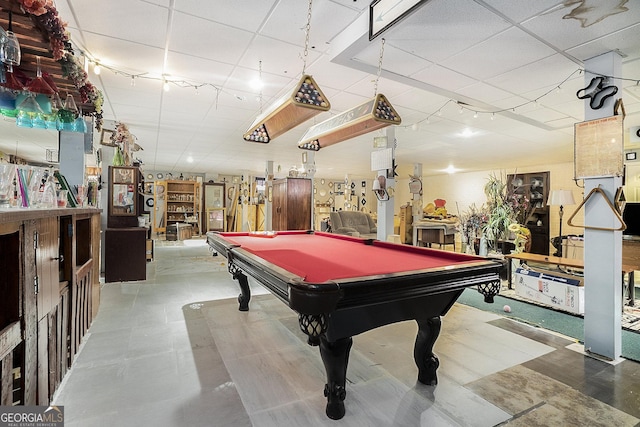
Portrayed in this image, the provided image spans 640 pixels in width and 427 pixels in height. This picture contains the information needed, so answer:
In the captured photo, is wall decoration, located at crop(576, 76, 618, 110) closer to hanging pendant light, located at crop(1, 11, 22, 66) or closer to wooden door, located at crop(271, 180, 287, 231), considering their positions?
hanging pendant light, located at crop(1, 11, 22, 66)

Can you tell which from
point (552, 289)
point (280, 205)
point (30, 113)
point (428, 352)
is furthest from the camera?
point (280, 205)

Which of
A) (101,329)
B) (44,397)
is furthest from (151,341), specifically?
(44,397)

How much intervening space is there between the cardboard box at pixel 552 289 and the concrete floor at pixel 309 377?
2.99ft

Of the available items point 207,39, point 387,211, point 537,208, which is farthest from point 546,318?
point 537,208

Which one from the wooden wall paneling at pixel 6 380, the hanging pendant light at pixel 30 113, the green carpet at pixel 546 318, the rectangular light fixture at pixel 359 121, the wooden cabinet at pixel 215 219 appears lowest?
the green carpet at pixel 546 318

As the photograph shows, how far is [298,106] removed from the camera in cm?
268

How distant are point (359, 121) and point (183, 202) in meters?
10.5

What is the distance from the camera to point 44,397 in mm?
1623

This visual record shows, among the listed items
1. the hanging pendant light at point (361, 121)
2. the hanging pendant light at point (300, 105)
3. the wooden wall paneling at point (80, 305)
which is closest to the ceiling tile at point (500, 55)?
the hanging pendant light at point (361, 121)

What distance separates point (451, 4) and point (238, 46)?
1.86 metres

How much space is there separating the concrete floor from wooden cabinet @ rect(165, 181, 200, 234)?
8.78 meters

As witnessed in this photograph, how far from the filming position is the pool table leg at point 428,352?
2.14 meters

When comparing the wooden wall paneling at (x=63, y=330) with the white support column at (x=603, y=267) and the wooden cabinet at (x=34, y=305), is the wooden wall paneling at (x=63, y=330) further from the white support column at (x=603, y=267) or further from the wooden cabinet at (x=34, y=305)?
the white support column at (x=603, y=267)

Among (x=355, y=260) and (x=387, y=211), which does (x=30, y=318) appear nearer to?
(x=355, y=260)
